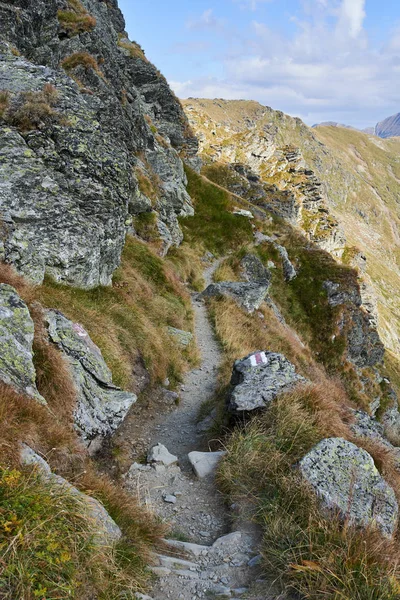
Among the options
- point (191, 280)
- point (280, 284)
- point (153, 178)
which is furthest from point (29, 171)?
point (280, 284)

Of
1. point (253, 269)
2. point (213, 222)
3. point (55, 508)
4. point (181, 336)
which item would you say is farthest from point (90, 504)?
point (213, 222)

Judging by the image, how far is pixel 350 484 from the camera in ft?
23.0

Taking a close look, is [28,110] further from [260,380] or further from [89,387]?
[260,380]

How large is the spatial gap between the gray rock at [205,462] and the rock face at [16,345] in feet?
13.1

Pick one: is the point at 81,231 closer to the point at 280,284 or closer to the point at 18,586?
the point at 18,586

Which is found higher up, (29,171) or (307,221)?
(307,221)

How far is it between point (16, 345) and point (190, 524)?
4.80 meters

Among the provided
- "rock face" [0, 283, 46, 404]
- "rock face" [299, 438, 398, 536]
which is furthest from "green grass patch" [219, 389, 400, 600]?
"rock face" [0, 283, 46, 404]

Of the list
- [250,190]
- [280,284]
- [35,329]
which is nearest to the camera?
[35,329]

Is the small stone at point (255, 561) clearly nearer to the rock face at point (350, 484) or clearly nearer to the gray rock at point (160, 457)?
the rock face at point (350, 484)

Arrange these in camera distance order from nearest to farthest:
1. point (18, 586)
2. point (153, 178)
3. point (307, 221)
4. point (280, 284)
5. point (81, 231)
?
point (18, 586)
point (81, 231)
point (153, 178)
point (280, 284)
point (307, 221)

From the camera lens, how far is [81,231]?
1412cm

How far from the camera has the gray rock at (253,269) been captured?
36969 mm

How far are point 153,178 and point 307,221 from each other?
411ft
